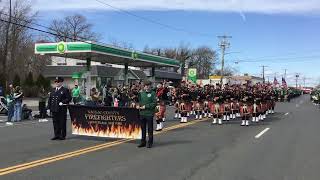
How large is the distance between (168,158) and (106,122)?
3725mm

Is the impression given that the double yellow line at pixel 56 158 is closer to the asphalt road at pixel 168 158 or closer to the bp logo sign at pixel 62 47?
the asphalt road at pixel 168 158

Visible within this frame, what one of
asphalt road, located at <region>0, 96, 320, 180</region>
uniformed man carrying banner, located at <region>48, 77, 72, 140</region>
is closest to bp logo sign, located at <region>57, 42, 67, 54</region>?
asphalt road, located at <region>0, 96, 320, 180</region>

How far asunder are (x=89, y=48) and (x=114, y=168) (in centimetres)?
2723

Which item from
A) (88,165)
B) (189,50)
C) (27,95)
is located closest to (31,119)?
(88,165)

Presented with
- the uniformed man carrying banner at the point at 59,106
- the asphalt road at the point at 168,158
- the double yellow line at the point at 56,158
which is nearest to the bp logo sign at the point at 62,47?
Result: the asphalt road at the point at 168,158

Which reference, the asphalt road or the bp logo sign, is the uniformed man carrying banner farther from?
the bp logo sign

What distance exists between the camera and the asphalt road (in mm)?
10125

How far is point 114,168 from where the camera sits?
35.2ft

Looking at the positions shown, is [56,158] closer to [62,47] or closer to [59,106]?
[59,106]

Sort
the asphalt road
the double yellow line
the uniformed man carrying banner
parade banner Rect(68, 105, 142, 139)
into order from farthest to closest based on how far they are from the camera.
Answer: the uniformed man carrying banner → parade banner Rect(68, 105, 142, 139) → the double yellow line → the asphalt road

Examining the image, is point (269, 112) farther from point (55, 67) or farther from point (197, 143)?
point (55, 67)

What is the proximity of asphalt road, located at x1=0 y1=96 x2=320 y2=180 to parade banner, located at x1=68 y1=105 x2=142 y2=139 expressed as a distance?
0.26m

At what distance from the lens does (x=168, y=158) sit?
12320 mm

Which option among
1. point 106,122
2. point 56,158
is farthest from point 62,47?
point 56,158
